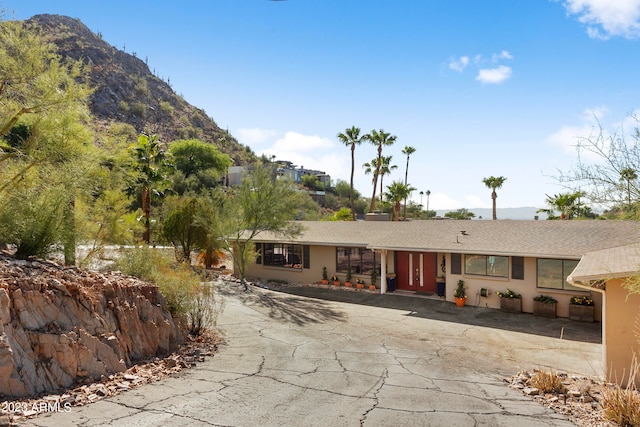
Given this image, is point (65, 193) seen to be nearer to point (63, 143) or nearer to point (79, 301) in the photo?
point (63, 143)

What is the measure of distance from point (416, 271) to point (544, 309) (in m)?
6.04

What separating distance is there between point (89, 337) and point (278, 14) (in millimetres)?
12176

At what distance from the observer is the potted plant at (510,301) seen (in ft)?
49.8

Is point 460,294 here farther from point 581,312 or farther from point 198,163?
point 198,163

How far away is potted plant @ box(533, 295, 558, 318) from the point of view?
47.0 feet

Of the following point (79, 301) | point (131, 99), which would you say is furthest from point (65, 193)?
point (131, 99)

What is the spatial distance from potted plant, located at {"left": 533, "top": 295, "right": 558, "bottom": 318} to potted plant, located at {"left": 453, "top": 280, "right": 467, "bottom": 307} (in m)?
2.59

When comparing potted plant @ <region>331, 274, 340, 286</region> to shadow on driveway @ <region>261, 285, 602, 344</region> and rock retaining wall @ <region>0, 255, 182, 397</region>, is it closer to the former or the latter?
shadow on driveway @ <region>261, 285, 602, 344</region>

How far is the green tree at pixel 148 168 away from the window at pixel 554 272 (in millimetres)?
19579

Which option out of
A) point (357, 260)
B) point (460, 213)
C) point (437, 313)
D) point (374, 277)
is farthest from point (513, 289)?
point (460, 213)

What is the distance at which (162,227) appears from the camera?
25.3m

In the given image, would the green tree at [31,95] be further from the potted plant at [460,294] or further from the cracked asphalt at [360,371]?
the potted plant at [460,294]

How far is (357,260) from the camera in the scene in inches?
834

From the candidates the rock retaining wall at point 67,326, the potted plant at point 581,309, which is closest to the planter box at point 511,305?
the potted plant at point 581,309
